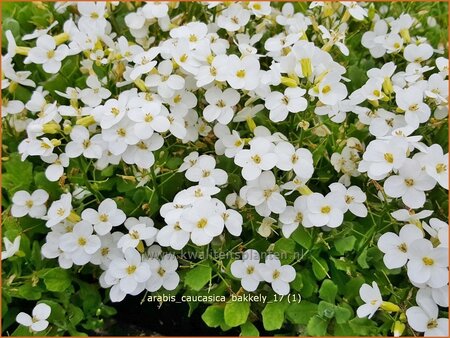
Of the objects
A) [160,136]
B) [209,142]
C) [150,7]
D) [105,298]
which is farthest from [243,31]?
[105,298]

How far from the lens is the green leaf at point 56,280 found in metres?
1.61

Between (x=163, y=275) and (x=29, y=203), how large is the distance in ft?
1.44

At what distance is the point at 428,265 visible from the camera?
4.50 feet

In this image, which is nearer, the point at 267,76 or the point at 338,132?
the point at 267,76

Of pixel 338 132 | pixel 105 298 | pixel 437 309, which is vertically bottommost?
pixel 105 298

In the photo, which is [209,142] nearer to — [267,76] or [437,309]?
[267,76]

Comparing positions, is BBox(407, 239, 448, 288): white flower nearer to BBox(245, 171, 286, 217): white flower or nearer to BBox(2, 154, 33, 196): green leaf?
BBox(245, 171, 286, 217): white flower

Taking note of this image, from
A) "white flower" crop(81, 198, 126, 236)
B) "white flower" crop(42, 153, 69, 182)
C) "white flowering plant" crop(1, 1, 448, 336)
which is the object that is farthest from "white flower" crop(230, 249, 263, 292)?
"white flower" crop(42, 153, 69, 182)

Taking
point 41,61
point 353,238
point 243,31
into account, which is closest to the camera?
point 353,238

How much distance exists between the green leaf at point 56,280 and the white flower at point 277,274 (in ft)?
1.72

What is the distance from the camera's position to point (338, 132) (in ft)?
5.50

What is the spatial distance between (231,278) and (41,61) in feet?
2.73

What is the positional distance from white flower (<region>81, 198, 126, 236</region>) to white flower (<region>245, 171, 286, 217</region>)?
340mm

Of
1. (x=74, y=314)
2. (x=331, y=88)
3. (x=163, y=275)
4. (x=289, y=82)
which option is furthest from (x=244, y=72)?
(x=74, y=314)
